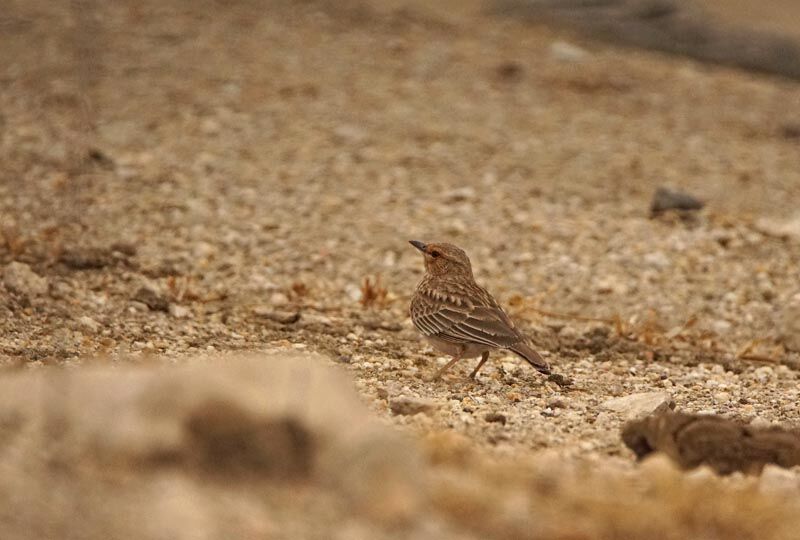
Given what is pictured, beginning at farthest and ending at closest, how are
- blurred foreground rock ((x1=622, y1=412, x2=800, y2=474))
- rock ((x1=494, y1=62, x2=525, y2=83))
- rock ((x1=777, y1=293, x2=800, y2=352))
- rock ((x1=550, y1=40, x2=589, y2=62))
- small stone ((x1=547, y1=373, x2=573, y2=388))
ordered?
rock ((x1=550, y1=40, x2=589, y2=62)) < rock ((x1=494, y1=62, x2=525, y2=83)) < rock ((x1=777, y1=293, x2=800, y2=352)) < small stone ((x1=547, y1=373, x2=573, y2=388)) < blurred foreground rock ((x1=622, y1=412, x2=800, y2=474))

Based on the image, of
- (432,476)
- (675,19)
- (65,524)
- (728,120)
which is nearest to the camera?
(65,524)

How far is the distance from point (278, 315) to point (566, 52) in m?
8.12

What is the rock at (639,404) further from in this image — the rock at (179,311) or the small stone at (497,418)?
the rock at (179,311)

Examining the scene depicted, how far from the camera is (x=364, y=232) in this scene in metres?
9.49

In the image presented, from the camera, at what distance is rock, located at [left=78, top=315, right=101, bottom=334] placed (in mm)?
6797

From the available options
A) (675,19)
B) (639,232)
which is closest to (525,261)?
(639,232)

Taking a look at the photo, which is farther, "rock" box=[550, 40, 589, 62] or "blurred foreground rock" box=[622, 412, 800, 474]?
"rock" box=[550, 40, 589, 62]

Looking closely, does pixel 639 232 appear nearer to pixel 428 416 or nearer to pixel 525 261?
pixel 525 261

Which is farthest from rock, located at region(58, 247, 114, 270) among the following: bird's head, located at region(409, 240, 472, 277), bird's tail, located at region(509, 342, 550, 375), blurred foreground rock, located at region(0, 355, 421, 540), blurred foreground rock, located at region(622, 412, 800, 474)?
blurred foreground rock, located at region(0, 355, 421, 540)

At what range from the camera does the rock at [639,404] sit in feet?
19.2

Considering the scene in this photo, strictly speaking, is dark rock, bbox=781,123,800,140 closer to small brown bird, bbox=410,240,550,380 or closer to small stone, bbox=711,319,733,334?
small stone, bbox=711,319,733,334

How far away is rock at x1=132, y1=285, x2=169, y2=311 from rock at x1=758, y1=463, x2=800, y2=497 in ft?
12.5

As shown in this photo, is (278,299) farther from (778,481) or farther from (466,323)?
(778,481)

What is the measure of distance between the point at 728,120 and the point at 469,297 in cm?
705
